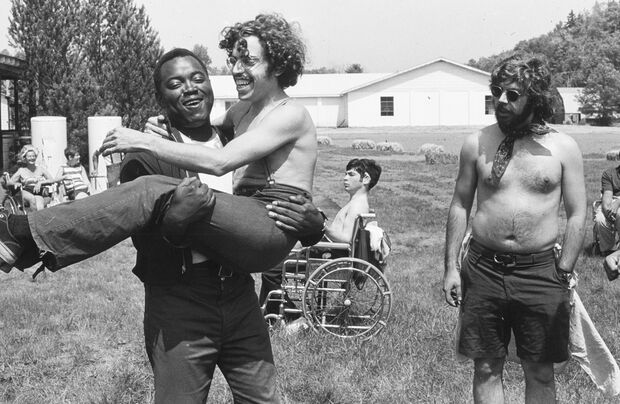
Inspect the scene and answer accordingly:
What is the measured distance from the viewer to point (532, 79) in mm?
3998

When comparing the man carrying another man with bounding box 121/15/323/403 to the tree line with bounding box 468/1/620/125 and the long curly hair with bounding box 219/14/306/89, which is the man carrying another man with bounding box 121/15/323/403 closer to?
the long curly hair with bounding box 219/14/306/89

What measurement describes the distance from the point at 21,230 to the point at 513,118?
2.49m

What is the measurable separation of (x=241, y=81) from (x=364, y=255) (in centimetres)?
364

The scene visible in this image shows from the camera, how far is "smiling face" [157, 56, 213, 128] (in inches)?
122

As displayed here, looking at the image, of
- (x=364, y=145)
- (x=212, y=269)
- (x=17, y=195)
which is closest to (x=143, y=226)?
(x=212, y=269)

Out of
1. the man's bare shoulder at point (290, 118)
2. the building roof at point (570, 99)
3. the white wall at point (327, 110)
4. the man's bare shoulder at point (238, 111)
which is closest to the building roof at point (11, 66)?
the man's bare shoulder at point (238, 111)

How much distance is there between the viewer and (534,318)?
3959mm

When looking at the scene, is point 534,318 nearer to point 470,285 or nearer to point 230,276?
point 470,285

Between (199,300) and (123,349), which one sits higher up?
(199,300)

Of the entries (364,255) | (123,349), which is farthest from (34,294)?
(364,255)

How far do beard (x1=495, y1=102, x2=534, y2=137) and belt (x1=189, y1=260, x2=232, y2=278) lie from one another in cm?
179

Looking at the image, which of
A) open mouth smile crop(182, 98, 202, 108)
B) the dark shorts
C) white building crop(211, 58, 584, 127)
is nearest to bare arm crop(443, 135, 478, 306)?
the dark shorts

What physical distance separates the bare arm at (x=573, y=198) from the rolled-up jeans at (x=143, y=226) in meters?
1.77

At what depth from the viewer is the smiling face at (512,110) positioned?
3992mm
